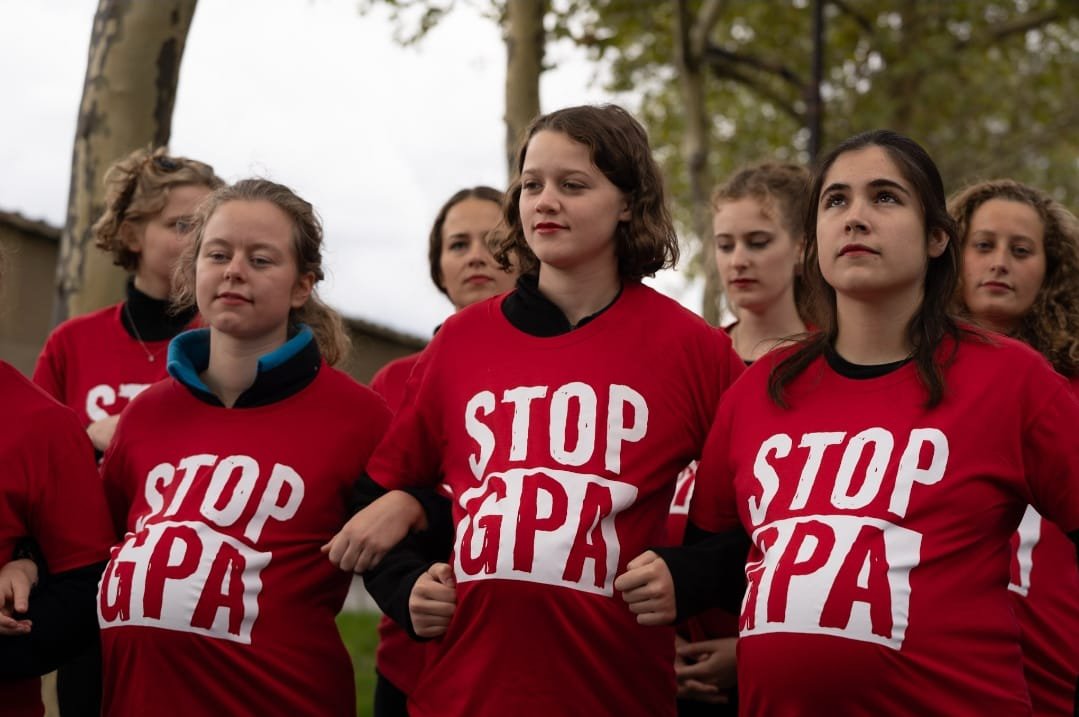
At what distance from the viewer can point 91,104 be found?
18.8 feet

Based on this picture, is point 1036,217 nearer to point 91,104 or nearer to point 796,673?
point 796,673

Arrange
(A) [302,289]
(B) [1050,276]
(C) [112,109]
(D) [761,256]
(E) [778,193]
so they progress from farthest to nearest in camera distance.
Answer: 1. (C) [112,109]
2. (E) [778,193]
3. (D) [761,256]
4. (B) [1050,276]
5. (A) [302,289]

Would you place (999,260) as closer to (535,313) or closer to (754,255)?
(754,255)

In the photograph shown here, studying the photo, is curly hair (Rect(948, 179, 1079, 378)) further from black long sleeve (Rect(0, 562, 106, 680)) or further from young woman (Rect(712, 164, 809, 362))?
black long sleeve (Rect(0, 562, 106, 680))

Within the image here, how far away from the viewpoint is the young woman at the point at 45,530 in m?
3.38

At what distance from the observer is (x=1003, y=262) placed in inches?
160

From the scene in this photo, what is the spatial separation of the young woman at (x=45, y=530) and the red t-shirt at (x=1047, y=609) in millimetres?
2378

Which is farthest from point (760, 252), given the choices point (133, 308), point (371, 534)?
point (133, 308)

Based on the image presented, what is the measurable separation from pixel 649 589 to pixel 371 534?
71 centimetres

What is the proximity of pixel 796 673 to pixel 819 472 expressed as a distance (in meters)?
0.44

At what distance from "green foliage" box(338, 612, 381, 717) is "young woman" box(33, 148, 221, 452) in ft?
13.3

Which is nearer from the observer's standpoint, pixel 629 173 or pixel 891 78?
pixel 629 173

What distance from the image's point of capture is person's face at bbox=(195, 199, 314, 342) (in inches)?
146

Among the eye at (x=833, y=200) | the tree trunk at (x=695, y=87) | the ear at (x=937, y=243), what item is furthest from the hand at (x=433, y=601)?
the tree trunk at (x=695, y=87)
